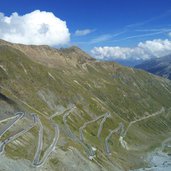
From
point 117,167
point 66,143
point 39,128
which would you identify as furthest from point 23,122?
point 117,167

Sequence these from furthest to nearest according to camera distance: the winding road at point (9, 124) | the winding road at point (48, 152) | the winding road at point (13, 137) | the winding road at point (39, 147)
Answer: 1. the winding road at point (9, 124)
2. the winding road at point (39, 147)
3. the winding road at point (48, 152)
4. the winding road at point (13, 137)

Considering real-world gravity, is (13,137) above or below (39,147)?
above

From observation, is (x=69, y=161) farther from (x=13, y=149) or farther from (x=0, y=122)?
(x=0, y=122)

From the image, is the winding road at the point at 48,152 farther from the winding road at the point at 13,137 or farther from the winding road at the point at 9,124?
→ the winding road at the point at 9,124

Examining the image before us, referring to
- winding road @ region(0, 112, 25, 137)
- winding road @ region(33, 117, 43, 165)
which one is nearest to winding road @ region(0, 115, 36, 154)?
winding road @ region(0, 112, 25, 137)

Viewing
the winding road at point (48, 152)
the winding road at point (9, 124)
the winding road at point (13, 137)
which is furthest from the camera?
the winding road at point (9, 124)

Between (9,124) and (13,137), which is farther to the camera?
(9,124)

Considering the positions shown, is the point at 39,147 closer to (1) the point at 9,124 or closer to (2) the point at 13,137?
(2) the point at 13,137

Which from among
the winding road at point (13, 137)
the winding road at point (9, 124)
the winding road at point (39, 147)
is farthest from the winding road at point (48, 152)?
the winding road at point (9, 124)

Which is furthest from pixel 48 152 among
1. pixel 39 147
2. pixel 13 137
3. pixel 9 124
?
pixel 9 124

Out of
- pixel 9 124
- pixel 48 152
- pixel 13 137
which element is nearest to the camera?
pixel 13 137

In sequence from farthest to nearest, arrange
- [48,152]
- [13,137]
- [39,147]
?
1. [39,147]
2. [48,152]
3. [13,137]
